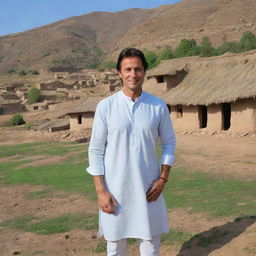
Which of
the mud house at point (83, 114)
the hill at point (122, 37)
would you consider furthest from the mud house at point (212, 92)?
the hill at point (122, 37)

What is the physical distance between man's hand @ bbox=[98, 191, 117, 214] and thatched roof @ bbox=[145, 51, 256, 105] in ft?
42.1

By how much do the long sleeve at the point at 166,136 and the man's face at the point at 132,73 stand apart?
334 mm

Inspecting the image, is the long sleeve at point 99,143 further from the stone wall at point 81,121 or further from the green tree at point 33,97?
the green tree at point 33,97

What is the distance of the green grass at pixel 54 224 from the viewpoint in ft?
21.3

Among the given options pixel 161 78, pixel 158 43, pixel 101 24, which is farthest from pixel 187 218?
pixel 101 24

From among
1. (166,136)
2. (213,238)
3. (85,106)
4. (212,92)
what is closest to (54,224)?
(213,238)

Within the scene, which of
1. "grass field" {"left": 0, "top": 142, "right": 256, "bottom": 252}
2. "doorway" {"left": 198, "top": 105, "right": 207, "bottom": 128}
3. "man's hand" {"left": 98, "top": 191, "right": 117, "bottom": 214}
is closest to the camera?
"man's hand" {"left": 98, "top": 191, "right": 117, "bottom": 214}

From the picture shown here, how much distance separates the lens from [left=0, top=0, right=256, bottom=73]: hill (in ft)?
235

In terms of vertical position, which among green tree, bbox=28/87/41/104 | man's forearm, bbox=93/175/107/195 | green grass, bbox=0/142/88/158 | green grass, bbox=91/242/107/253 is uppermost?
man's forearm, bbox=93/175/107/195

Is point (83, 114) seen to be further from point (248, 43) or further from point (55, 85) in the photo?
point (55, 85)

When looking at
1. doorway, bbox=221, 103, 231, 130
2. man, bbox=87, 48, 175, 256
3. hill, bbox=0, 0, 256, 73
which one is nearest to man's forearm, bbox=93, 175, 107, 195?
man, bbox=87, 48, 175, 256

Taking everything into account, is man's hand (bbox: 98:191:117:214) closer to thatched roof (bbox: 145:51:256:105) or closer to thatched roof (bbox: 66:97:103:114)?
thatched roof (bbox: 145:51:256:105)

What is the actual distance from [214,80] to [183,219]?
14.1m

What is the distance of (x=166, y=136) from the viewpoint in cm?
360
